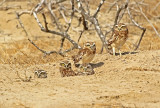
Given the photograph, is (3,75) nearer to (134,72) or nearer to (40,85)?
(40,85)

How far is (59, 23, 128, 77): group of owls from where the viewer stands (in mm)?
7215

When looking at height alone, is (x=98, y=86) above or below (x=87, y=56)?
below

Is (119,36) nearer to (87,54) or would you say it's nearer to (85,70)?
(87,54)

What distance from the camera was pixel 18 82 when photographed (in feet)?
21.1

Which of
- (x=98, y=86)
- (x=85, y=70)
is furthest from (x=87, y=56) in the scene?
(x=98, y=86)

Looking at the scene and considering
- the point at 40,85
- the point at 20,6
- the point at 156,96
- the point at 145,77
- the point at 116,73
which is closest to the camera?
the point at 156,96

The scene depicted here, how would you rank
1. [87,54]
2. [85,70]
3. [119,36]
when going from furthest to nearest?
[119,36], [87,54], [85,70]

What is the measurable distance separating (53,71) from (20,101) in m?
3.26

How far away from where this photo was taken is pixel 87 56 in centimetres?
750

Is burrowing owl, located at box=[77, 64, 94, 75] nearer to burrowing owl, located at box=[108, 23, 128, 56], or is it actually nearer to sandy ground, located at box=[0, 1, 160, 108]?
sandy ground, located at box=[0, 1, 160, 108]

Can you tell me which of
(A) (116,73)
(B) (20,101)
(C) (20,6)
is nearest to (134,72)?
(A) (116,73)

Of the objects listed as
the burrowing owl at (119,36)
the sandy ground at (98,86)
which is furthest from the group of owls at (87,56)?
the sandy ground at (98,86)

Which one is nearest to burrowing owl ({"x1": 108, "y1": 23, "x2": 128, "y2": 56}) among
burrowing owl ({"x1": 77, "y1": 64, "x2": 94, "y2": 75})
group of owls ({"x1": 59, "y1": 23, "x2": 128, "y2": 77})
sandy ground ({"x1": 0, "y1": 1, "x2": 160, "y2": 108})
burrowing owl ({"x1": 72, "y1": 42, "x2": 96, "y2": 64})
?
group of owls ({"x1": 59, "y1": 23, "x2": 128, "y2": 77})

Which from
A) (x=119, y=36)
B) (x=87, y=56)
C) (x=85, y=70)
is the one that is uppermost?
(x=119, y=36)
